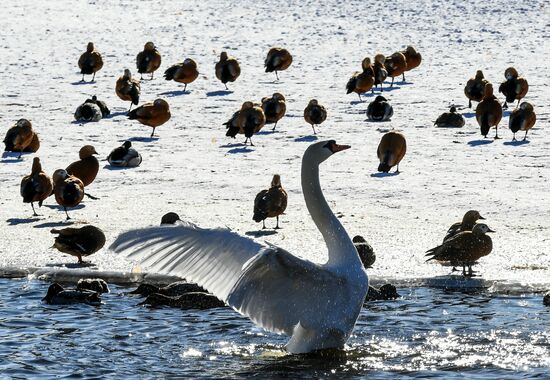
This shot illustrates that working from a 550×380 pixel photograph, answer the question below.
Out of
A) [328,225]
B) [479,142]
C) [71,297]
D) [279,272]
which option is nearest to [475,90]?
[479,142]

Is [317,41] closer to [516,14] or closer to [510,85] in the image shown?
[516,14]

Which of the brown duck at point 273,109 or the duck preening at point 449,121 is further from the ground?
the brown duck at point 273,109

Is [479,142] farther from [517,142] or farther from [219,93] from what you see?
[219,93]

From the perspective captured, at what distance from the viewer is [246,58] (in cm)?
2658

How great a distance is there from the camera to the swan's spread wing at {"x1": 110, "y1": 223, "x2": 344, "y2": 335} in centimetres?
813

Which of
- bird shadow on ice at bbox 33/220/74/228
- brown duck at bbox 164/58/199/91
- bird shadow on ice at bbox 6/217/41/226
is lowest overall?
bird shadow on ice at bbox 33/220/74/228

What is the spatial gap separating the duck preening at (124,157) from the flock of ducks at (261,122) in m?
0.01

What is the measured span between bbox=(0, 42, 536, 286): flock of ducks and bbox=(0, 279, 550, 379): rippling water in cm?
Answer: 97

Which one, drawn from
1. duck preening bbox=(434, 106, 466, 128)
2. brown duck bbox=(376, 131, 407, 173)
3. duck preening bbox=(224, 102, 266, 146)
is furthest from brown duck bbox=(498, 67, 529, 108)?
brown duck bbox=(376, 131, 407, 173)

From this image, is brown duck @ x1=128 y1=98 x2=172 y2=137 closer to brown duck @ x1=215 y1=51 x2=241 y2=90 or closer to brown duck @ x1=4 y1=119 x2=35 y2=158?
brown duck @ x1=4 y1=119 x2=35 y2=158

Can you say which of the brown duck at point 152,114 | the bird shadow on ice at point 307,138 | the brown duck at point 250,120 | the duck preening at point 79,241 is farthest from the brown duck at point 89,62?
the duck preening at point 79,241

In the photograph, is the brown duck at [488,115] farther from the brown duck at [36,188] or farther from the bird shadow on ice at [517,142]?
the brown duck at [36,188]

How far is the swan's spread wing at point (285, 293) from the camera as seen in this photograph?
865 cm

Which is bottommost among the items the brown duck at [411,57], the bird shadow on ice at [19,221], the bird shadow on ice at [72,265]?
the bird shadow on ice at [72,265]
